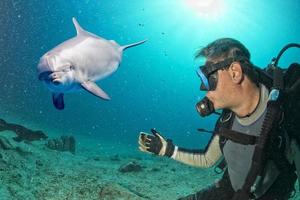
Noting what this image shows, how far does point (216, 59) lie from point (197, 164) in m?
1.50

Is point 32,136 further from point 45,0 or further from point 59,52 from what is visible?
point 45,0

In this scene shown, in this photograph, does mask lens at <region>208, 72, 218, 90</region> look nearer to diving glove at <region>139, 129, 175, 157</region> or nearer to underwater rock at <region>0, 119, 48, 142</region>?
diving glove at <region>139, 129, 175, 157</region>

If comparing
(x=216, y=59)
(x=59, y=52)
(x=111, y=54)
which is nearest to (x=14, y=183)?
(x=111, y=54)

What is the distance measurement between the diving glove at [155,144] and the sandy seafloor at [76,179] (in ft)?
9.66

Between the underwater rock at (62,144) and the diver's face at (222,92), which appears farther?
the underwater rock at (62,144)

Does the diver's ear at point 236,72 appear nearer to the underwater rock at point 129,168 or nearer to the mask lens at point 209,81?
the mask lens at point 209,81

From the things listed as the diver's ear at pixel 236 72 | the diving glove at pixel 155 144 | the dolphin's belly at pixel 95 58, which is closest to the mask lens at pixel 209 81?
the diver's ear at pixel 236 72

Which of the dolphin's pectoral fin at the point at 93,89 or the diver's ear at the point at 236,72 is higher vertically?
the diver's ear at the point at 236,72

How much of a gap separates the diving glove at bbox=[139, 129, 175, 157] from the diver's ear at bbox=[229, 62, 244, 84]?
132 centimetres

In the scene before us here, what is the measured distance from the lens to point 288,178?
321 cm

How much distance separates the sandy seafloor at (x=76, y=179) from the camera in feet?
22.3

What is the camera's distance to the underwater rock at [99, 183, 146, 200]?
22.2 feet

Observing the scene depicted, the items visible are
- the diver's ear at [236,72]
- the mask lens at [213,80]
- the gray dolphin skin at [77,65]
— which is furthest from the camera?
the gray dolphin skin at [77,65]

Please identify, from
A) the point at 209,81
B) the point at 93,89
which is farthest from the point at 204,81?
the point at 93,89
